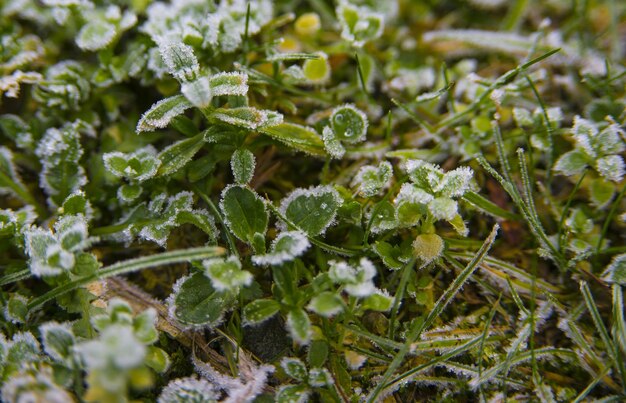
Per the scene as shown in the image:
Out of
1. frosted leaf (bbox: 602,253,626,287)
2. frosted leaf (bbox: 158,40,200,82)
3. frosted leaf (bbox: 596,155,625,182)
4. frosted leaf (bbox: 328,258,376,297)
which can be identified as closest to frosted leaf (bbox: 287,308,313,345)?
frosted leaf (bbox: 328,258,376,297)

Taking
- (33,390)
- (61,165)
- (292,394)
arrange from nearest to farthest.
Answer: (33,390) → (292,394) → (61,165)

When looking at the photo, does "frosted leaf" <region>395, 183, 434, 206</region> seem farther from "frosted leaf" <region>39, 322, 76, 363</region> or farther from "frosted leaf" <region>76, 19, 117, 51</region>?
"frosted leaf" <region>76, 19, 117, 51</region>

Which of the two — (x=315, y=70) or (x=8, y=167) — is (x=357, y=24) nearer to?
(x=315, y=70)

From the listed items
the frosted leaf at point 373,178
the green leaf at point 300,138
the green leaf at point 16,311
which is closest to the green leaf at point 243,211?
the green leaf at point 300,138

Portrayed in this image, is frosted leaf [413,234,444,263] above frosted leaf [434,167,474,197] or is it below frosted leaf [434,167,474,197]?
below

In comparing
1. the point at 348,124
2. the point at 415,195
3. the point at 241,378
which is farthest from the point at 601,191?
the point at 241,378

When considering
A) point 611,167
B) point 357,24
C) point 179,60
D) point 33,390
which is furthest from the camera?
point 357,24

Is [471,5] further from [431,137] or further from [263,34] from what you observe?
[263,34]
